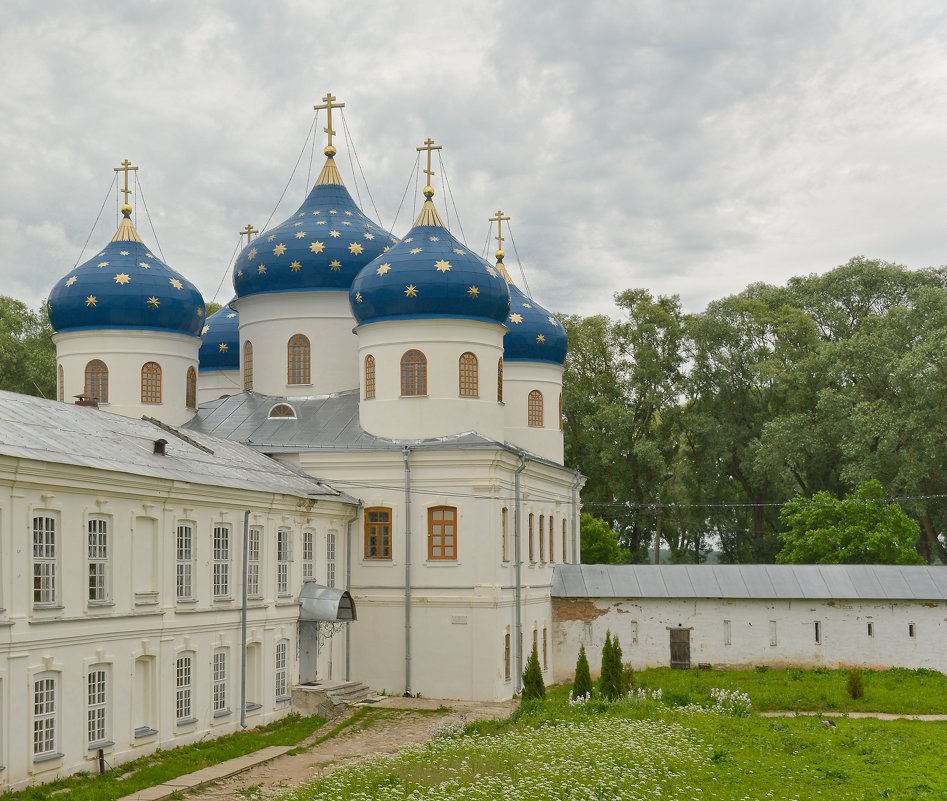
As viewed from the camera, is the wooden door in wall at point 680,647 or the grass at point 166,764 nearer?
the grass at point 166,764

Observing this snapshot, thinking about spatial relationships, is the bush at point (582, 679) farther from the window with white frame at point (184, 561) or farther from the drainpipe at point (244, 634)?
the window with white frame at point (184, 561)

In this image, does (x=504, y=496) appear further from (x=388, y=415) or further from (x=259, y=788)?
(x=259, y=788)

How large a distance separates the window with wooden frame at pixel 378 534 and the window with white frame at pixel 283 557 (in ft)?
12.5

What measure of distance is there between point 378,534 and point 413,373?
152 inches

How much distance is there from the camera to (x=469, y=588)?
25969 mm

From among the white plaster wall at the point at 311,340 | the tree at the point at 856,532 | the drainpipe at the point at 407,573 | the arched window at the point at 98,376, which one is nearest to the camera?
the drainpipe at the point at 407,573

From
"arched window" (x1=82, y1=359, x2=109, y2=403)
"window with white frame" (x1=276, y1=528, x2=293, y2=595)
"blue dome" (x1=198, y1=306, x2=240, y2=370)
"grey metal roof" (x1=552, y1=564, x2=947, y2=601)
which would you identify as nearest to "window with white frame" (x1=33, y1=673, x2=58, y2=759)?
"window with white frame" (x1=276, y1=528, x2=293, y2=595)

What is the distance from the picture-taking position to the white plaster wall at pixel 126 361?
3009 cm

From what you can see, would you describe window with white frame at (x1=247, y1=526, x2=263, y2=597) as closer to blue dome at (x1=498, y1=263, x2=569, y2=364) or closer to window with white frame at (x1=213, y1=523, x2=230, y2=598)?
window with white frame at (x1=213, y1=523, x2=230, y2=598)

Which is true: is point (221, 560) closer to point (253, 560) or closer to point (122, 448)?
point (253, 560)

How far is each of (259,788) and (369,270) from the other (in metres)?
14.7

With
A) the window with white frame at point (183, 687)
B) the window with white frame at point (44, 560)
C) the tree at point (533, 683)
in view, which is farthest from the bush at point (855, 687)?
the window with white frame at point (44, 560)

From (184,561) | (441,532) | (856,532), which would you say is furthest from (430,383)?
(856,532)

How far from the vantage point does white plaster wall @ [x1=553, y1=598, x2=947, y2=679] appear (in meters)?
29.6
